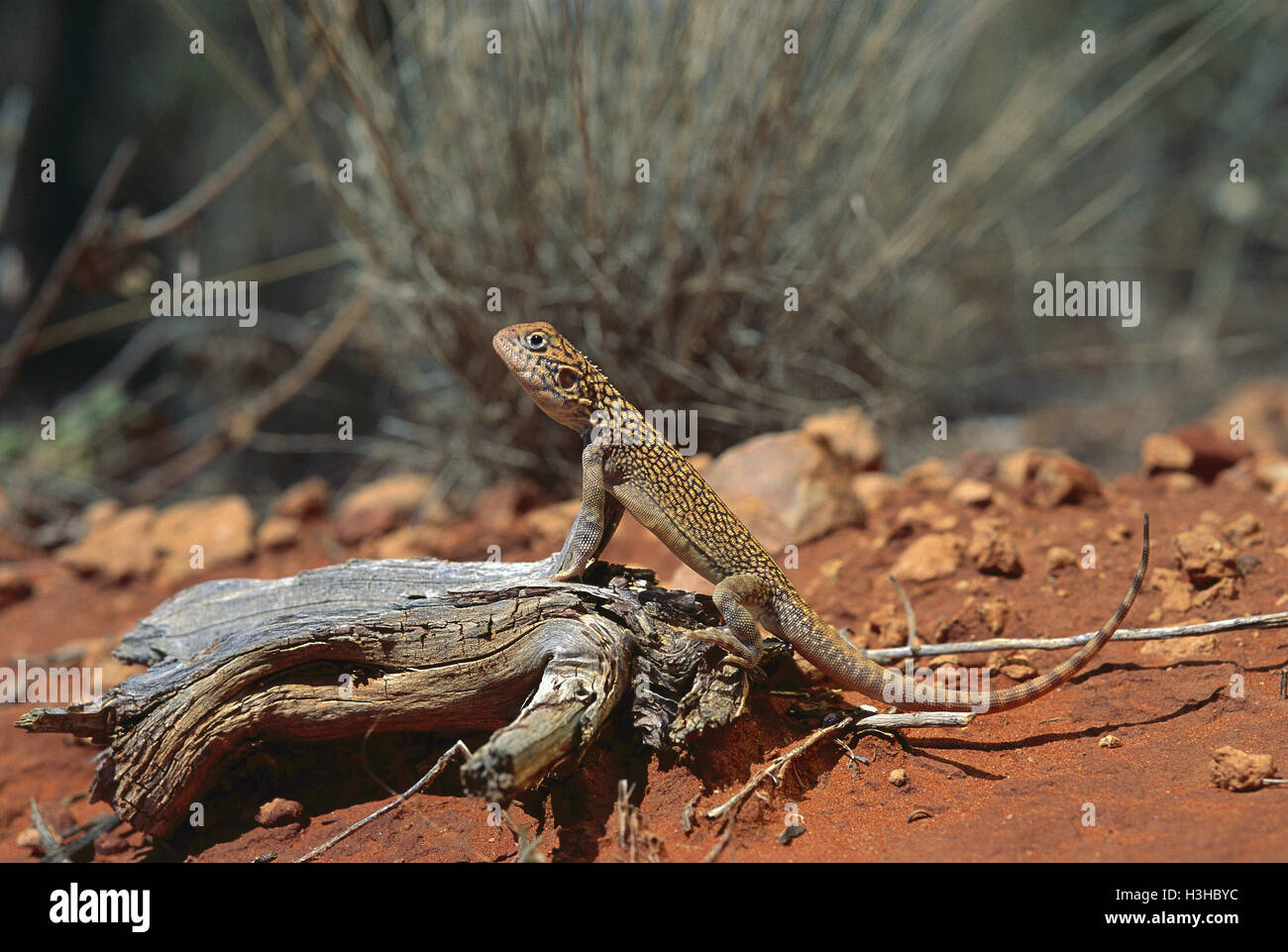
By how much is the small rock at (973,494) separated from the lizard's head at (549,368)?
249 cm

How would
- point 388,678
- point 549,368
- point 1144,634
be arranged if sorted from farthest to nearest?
1. point 549,368
2. point 1144,634
3. point 388,678

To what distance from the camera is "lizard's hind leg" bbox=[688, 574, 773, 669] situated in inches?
133

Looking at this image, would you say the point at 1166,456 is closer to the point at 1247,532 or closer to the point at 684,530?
the point at 1247,532

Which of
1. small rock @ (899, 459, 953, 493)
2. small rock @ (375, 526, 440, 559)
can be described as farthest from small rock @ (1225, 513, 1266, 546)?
small rock @ (375, 526, 440, 559)

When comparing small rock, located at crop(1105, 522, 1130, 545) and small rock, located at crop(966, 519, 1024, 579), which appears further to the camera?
small rock, located at crop(1105, 522, 1130, 545)

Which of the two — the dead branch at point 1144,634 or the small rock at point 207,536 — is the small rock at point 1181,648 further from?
the small rock at point 207,536

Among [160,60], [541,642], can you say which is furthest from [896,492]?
[160,60]

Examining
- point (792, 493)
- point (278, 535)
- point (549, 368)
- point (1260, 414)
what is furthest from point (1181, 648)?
point (1260, 414)

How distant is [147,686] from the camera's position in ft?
11.6

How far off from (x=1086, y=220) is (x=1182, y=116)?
26.1ft

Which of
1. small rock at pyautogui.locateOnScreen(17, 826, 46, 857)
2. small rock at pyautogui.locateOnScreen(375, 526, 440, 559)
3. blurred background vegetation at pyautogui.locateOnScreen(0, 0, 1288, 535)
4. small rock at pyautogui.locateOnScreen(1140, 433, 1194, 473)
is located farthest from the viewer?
blurred background vegetation at pyautogui.locateOnScreen(0, 0, 1288, 535)

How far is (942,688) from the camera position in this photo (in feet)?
11.5

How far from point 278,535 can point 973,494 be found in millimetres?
4483

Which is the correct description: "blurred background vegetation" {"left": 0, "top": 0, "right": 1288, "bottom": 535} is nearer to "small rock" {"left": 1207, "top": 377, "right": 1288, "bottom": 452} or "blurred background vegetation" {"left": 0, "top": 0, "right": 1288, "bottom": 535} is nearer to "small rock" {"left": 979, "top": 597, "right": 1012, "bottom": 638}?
"small rock" {"left": 1207, "top": 377, "right": 1288, "bottom": 452}
